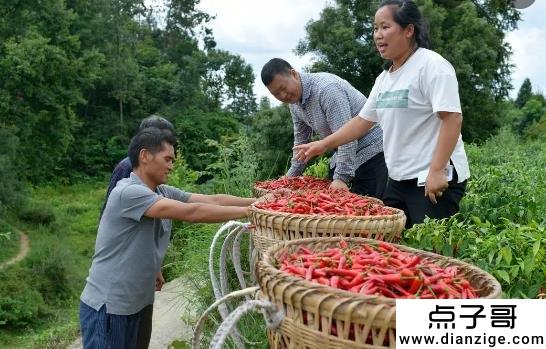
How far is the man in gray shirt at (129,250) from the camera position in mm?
2988

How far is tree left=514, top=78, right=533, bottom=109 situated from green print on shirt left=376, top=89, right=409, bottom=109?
4065cm

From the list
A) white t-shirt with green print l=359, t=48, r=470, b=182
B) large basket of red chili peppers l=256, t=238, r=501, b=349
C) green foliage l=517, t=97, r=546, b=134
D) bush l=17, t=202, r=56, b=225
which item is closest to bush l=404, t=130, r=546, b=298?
white t-shirt with green print l=359, t=48, r=470, b=182

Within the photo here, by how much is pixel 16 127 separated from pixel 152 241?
69.6 ft

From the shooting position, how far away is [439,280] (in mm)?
1639

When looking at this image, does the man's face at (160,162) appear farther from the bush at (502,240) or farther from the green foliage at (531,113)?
the green foliage at (531,113)

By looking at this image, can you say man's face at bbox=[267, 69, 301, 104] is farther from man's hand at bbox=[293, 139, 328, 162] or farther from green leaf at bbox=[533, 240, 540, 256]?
green leaf at bbox=[533, 240, 540, 256]

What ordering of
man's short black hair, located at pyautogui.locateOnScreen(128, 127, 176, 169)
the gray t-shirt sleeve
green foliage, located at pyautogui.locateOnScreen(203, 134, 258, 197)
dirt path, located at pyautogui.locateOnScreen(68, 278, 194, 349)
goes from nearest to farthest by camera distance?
1. the gray t-shirt sleeve
2. man's short black hair, located at pyautogui.locateOnScreen(128, 127, 176, 169)
3. dirt path, located at pyautogui.locateOnScreen(68, 278, 194, 349)
4. green foliage, located at pyautogui.locateOnScreen(203, 134, 258, 197)

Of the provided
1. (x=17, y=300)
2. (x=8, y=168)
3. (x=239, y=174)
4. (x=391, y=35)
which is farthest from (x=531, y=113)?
(x=391, y=35)

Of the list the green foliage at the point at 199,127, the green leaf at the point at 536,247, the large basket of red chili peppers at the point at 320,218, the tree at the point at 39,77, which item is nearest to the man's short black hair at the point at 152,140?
the large basket of red chili peppers at the point at 320,218

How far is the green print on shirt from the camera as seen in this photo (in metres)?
2.84

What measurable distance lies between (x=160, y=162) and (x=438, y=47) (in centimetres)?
1598

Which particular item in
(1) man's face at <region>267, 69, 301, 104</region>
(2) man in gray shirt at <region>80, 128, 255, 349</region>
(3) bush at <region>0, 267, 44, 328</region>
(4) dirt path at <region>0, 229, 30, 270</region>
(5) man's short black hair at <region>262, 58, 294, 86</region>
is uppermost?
(5) man's short black hair at <region>262, 58, 294, 86</region>

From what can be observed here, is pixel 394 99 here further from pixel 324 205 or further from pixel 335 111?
pixel 335 111

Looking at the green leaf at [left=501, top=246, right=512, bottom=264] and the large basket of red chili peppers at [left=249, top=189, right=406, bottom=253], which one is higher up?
the large basket of red chili peppers at [left=249, top=189, right=406, bottom=253]
